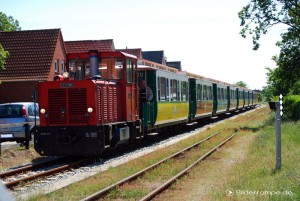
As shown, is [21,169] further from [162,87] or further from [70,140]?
[162,87]

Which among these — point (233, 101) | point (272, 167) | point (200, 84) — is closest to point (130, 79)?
point (272, 167)

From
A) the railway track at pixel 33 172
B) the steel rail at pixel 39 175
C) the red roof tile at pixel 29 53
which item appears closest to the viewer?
the steel rail at pixel 39 175

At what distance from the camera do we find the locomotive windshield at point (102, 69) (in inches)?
551

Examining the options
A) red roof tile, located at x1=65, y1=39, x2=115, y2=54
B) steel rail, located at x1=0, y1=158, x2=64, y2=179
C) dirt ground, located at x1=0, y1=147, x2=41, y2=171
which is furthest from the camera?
red roof tile, located at x1=65, y1=39, x2=115, y2=54

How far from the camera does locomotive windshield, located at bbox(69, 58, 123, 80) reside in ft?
46.0

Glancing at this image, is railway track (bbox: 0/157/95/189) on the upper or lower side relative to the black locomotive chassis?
lower

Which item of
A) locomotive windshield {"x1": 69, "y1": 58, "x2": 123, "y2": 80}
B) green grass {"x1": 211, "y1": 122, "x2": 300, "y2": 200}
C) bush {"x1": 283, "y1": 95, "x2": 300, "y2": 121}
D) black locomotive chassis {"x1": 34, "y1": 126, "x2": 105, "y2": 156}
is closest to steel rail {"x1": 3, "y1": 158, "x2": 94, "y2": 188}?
black locomotive chassis {"x1": 34, "y1": 126, "x2": 105, "y2": 156}

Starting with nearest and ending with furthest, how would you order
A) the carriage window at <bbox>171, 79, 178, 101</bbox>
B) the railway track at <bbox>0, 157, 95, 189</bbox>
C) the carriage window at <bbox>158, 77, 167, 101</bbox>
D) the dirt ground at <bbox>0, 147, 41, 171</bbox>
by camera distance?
the railway track at <bbox>0, 157, 95, 189</bbox>, the dirt ground at <bbox>0, 147, 41, 171</bbox>, the carriage window at <bbox>158, 77, 167, 101</bbox>, the carriage window at <bbox>171, 79, 178, 101</bbox>

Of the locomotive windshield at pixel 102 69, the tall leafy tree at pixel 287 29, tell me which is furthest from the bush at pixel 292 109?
the locomotive windshield at pixel 102 69

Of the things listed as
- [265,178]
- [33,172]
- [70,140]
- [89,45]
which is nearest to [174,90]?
[70,140]

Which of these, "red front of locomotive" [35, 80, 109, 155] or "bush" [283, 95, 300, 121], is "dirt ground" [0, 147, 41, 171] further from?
"bush" [283, 95, 300, 121]

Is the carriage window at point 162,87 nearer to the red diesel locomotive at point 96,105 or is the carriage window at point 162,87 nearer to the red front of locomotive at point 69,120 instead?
the red diesel locomotive at point 96,105

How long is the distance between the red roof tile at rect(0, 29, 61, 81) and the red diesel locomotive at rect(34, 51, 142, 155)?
73.1ft

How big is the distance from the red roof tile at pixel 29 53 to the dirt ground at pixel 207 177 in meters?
24.3
